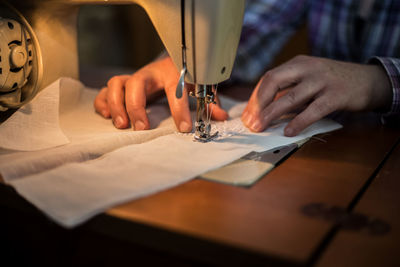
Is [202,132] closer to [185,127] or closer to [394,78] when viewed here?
[185,127]

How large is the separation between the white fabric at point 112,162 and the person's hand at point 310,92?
0.12 feet

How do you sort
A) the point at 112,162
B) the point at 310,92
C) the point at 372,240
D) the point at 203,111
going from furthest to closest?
the point at 310,92, the point at 203,111, the point at 112,162, the point at 372,240

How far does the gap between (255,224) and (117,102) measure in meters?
0.50

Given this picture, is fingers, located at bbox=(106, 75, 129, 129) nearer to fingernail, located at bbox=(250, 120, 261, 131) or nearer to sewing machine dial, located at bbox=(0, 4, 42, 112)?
sewing machine dial, located at bbox=(0, 4, 42, 112)

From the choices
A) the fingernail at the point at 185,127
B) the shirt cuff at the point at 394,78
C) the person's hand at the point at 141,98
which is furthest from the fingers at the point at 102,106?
the shirt cuff at the point at 394,78

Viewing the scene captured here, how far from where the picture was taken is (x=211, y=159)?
25.7 inches

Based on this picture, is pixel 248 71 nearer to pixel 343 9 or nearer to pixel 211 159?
pixel 343 9

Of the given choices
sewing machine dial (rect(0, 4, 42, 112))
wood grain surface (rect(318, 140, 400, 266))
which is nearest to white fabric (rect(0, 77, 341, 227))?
sewing machine dial (rect(0, 4, 42, 112))

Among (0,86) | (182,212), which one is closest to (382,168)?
(182,212)

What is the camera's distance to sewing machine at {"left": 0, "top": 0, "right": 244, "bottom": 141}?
0.64 meters

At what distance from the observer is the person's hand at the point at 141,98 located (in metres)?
0.81

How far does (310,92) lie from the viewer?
0.84m

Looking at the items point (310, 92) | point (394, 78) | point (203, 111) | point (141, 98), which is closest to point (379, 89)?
point (394, 78)

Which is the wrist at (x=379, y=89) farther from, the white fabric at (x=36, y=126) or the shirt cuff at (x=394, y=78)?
the white fabric at (x=36, y=126)
